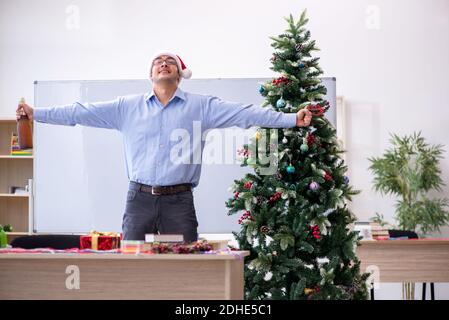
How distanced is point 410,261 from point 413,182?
1.86 m

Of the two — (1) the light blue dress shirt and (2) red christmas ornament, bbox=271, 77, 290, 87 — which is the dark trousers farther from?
(2) red christmas ornament, bbox=271, 77, 290, 87

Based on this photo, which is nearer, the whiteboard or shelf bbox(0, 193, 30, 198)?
the whiteboard

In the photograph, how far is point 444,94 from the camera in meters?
8.20

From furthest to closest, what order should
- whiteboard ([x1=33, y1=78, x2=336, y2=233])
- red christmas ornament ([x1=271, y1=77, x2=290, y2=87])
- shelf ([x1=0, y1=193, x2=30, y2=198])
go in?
shelf ([x1=0, y1=193, x2=30, y2=198]), whiteboard ([x1=33, y1=78, x2=336, y2=233]), red christmas ornament ([x1=271, y1=77, x2=290, y2=87])

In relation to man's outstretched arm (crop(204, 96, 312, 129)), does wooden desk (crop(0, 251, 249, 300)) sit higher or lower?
lower

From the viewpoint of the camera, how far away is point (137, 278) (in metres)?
3.59

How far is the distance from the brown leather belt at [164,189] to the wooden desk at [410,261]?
7.20 feet

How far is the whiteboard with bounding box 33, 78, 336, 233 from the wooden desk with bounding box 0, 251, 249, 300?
3951mm

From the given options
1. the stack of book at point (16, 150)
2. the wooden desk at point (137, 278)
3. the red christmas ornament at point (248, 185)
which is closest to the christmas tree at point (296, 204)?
the red christmas ornament at point (248, 185)

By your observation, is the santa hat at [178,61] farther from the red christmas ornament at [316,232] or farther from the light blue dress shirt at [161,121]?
the red christmas ornament at [316,232]

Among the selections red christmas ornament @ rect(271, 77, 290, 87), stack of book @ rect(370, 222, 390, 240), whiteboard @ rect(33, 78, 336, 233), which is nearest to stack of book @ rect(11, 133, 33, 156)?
whiteboard @ rect(33, 78, 336, 233)

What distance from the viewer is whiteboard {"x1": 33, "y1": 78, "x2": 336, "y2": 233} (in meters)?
7.66

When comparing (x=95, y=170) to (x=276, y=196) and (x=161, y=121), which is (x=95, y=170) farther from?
(x=161, y=121)
